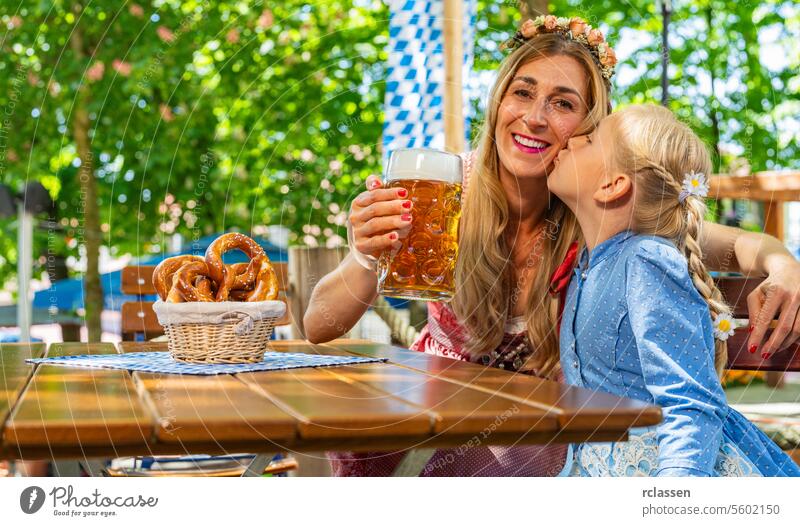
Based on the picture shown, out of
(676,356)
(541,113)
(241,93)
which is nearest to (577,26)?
(541,113)

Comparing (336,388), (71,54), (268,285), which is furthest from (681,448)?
(71,54)

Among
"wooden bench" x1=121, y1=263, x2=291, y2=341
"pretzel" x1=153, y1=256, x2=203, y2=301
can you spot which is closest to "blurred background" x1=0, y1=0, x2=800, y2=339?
"wooden bench" x1=121, y1=263, x2=291, y2=341

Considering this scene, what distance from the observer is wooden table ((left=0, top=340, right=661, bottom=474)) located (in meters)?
0.68

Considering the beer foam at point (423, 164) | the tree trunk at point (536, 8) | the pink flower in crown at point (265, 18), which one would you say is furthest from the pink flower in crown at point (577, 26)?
the pink flower in crown at point (265, 18)

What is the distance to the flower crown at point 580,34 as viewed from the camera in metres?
1.40

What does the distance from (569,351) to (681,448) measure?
0.85 feet

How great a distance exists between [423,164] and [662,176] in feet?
1.21

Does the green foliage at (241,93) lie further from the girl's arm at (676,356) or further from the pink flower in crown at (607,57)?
the girl's arm at (676,356)

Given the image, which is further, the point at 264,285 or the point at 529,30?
the point at 529,30

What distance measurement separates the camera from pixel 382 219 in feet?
3.44

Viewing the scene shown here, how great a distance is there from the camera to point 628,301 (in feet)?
3.61

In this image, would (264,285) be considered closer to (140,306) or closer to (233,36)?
(140,306)

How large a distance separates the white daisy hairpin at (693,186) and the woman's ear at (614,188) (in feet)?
0.24
